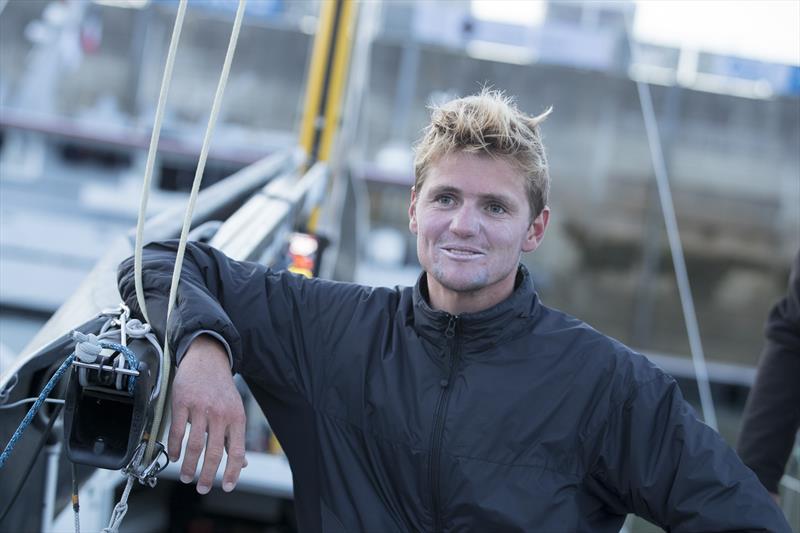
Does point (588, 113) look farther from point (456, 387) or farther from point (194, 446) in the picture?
point (194, 446)

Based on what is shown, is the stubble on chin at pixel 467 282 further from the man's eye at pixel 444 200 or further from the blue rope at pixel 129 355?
the blue rope at pixel 129 355

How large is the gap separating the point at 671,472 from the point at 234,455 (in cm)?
68

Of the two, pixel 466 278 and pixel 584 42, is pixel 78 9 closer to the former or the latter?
pixel 584 42

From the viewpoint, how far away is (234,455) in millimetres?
1450

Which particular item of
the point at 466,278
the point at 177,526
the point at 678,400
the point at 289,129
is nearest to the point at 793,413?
the point at 678,400

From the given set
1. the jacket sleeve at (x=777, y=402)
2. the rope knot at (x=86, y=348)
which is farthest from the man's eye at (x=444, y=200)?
the jacket sleeve at (x=777, y=402)

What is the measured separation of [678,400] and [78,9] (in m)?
13.6

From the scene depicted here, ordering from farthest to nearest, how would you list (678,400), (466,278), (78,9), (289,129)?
(289,129) < (78,9) < (466,278) < (678,400)

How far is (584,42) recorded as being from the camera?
59.6 feet

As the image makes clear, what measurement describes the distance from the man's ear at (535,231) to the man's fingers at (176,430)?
69 centimetres

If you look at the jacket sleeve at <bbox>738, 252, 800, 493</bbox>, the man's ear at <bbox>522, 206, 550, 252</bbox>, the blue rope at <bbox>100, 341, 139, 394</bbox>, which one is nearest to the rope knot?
the blue rope at <bbox>100, 341, 139, 394</bbox>

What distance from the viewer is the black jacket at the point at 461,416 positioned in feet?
5.06

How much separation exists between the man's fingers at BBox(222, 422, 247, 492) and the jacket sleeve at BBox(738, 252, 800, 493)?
54.7 inches

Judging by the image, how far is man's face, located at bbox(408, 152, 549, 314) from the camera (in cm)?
170
